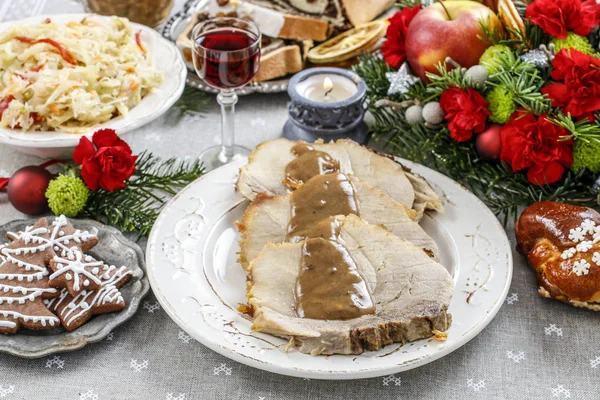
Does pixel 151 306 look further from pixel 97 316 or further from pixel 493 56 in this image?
pixel 493 56

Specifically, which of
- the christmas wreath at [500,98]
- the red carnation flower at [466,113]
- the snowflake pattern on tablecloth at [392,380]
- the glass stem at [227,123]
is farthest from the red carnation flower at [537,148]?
the glass stem at [227,123]

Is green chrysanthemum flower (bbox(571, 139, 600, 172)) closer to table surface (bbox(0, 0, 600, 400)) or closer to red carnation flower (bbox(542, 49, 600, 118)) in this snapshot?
red carnation flower (bbox(542, 49, 600, 118))

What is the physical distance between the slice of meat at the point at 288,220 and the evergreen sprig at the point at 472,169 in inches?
17.7

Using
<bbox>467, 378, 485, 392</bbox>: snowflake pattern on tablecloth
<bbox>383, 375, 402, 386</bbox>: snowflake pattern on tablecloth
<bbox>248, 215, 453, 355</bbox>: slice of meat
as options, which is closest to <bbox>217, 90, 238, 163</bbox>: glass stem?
<bbox>248, 215, 453, 355</bbox>: slice of meat

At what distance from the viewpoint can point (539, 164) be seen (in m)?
2.27

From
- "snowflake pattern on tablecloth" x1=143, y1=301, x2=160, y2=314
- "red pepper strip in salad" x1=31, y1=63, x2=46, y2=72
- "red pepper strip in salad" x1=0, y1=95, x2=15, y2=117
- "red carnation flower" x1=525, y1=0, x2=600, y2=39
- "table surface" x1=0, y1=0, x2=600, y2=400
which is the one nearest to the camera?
"table surface" x1=0, y1=0, x2=600, y2=400

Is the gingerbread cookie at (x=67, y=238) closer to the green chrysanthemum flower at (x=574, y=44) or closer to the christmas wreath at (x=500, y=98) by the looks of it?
the christmas wreath at (x=500, y=98)

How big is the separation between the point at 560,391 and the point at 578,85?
931 millimetres

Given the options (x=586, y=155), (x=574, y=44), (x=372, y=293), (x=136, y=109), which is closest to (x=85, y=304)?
(x=372, y=293)

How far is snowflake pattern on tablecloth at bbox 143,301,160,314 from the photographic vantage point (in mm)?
2076

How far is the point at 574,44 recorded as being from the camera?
7.74 feet

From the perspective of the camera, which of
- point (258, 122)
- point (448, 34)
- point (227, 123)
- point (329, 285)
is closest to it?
point (329, 285)

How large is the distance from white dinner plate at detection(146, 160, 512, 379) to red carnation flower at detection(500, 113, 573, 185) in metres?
0.20

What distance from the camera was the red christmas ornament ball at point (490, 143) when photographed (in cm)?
239
